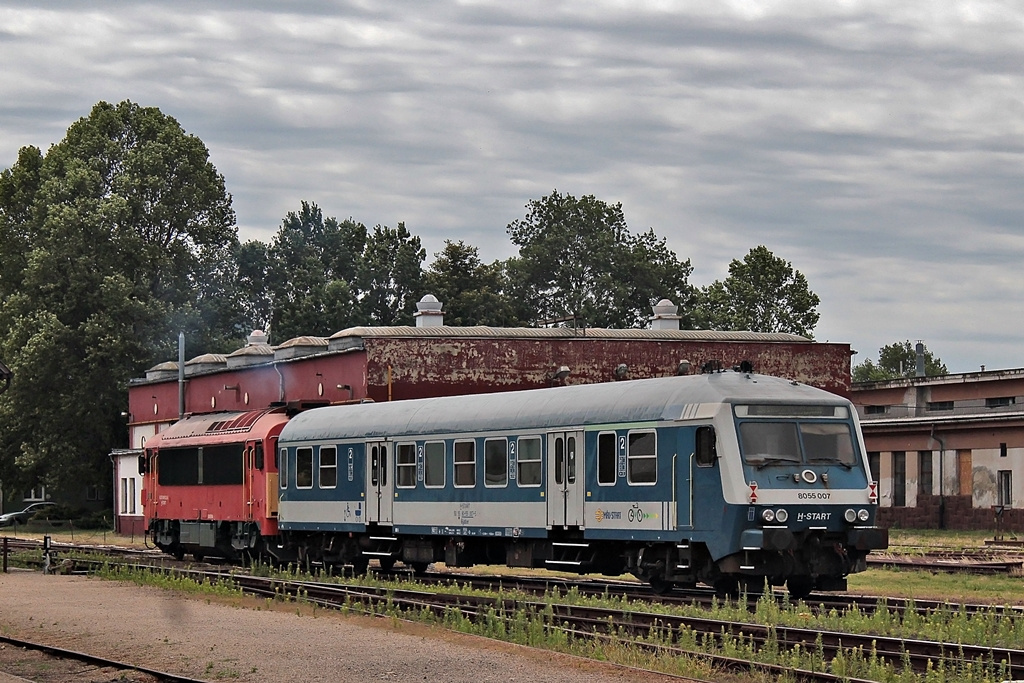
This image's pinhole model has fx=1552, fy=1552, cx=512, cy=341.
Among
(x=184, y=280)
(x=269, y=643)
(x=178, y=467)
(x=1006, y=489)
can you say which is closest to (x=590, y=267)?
(x=184, y=280)

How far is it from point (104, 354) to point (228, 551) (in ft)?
103

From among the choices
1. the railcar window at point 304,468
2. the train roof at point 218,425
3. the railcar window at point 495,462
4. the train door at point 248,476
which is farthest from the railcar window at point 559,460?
the train door at point 248,476

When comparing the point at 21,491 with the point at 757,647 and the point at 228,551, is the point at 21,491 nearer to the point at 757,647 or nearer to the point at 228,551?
the point at 228,551

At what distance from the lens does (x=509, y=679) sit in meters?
14.4

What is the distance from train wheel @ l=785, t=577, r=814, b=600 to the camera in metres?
21.8

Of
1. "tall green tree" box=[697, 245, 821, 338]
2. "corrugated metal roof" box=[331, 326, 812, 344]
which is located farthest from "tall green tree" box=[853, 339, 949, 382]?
"corrugated metal roof" box=[331, 326, 812, 344]

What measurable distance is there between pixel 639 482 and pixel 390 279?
71.7 metres

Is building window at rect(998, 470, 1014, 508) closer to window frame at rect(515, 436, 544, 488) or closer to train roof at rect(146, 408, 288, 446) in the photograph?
train roof at rect(146, 408, 288, 446)

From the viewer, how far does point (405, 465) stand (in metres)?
27.5

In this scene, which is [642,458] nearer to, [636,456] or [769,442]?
[636,456]

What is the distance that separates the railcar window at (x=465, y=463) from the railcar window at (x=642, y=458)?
4.20 m

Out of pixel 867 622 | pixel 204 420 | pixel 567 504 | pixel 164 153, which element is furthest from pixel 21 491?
pixel 867 622

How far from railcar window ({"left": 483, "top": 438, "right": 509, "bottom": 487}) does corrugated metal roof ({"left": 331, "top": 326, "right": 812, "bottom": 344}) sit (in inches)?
676

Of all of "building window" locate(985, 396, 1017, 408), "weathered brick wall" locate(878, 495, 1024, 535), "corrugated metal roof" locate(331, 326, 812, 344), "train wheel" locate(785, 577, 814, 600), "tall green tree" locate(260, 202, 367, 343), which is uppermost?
"tall green tree" locate(260, 202, 367, 343)
